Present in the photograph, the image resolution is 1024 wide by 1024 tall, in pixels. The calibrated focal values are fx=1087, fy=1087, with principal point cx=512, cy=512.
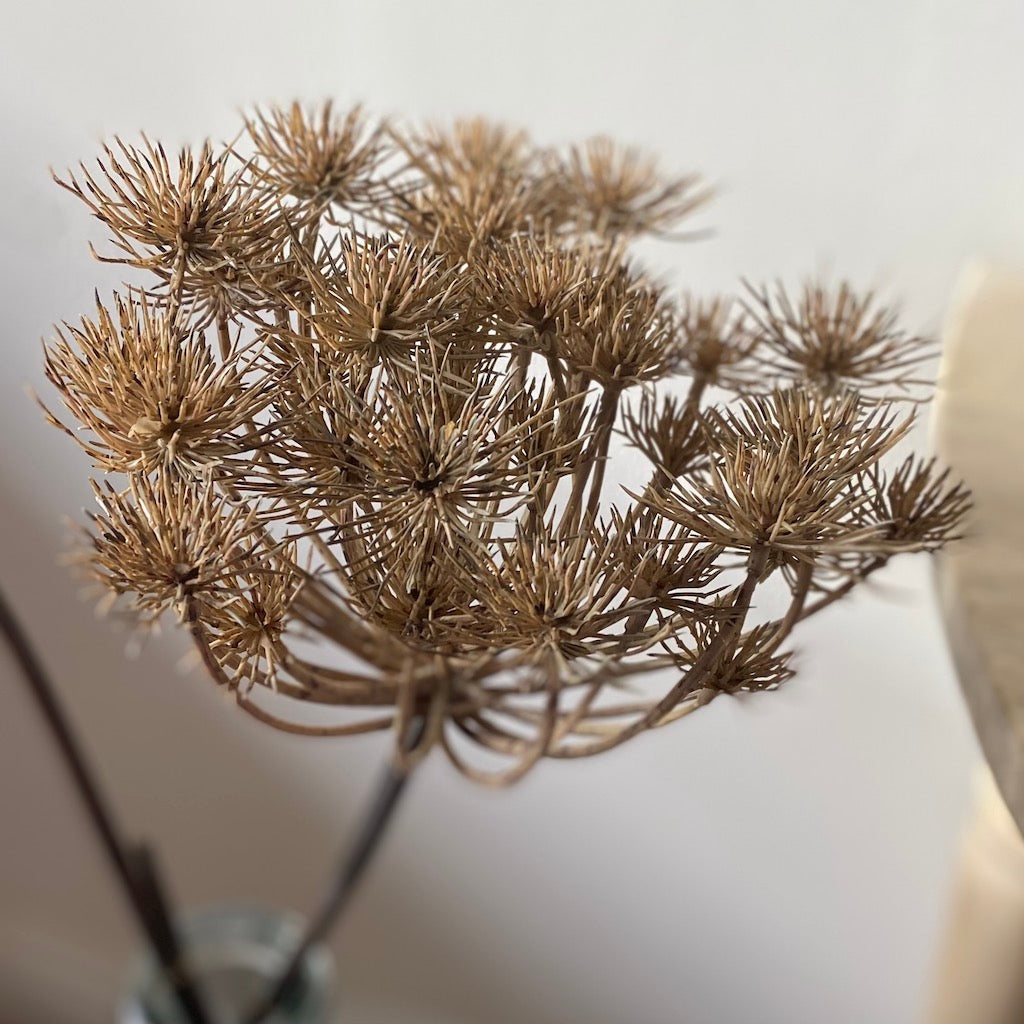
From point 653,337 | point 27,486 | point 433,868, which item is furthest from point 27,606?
point 653,337

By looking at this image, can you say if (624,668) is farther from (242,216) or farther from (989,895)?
(989,895)

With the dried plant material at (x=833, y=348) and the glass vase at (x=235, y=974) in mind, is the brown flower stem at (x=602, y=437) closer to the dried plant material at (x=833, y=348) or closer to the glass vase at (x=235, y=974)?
the dried plant material at (x=833, y=348)

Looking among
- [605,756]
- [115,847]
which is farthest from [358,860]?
[605,756]

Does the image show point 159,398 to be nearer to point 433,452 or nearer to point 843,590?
point 433,452

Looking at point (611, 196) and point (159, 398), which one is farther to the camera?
point (611, 196)

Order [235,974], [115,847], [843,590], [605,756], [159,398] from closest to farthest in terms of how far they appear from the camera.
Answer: [159,398] < [843,590] < [115,847] < [235,974] < [605,756]

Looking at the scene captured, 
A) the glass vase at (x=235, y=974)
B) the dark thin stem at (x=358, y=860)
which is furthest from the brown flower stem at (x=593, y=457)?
the glass vase at (x=235, y=974)
